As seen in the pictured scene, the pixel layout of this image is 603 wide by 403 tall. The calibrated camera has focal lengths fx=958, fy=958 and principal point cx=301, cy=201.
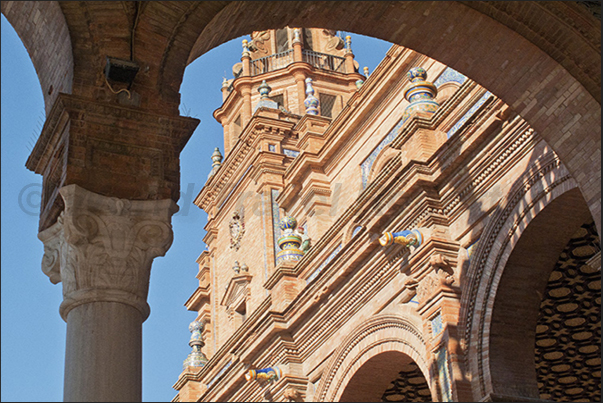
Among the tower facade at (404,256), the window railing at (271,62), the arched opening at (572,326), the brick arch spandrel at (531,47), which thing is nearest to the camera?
the brick arch spandrel at (531,47)

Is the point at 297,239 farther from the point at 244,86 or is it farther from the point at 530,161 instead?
the point at 244,86

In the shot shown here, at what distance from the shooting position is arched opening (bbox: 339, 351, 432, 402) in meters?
15.1

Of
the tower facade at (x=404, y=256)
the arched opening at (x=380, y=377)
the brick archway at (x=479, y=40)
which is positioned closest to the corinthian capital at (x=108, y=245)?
the brick archway at (x=479, y=40)

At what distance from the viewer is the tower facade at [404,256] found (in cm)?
1212

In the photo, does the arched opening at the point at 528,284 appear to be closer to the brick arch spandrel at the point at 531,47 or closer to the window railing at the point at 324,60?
the brick arch spandrel at the point at 531,47

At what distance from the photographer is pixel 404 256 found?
14.3 metres

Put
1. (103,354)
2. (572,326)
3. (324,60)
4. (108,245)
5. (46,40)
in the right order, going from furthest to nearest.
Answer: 1. (324,60)
2. (572,326)
3. (46,40)
4. (108,245)
5. (103,354)

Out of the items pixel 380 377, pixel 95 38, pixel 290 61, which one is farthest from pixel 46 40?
pixel 290 61

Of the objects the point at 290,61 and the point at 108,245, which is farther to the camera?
the point at 290,61

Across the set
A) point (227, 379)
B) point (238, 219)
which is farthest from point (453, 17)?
point (238, 219)

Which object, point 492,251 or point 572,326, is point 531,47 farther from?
point 572,326

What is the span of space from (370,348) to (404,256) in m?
1.77

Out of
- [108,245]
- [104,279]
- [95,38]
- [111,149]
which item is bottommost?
[104,279]

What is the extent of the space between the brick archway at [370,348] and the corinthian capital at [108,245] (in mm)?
8077
